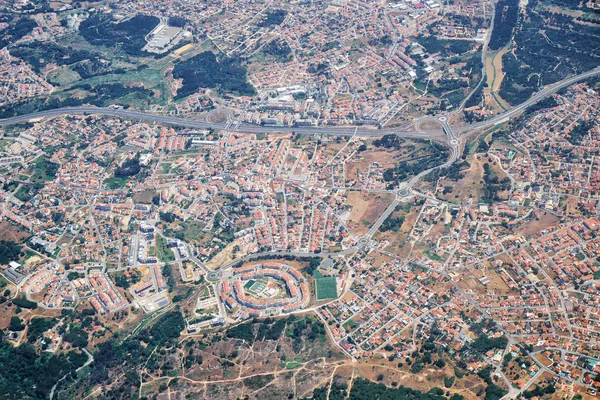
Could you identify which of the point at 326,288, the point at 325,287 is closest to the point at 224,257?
the point at 325,287

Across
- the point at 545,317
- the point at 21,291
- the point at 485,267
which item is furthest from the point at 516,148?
the point at 21,291

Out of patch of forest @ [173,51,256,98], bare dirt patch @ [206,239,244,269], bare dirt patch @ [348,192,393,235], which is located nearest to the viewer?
bare dirt patch @ [206,239,244,269]

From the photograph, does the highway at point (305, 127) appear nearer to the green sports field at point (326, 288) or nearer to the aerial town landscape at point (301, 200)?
the aerial town landscape at point (301, 200)

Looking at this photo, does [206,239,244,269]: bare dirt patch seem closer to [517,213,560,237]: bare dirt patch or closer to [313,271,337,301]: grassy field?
[313,271,337,301]: grassy field

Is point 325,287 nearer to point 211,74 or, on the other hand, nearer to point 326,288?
point 326,288

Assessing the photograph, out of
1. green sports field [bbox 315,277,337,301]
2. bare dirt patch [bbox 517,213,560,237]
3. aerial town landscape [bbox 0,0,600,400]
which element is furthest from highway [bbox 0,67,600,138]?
green sports field [bbox 315,277,337,301]

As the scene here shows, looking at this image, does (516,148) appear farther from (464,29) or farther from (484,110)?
(464,29)

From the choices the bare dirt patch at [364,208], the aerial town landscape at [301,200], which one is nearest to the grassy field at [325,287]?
the aerial town landscape at [301,200]
